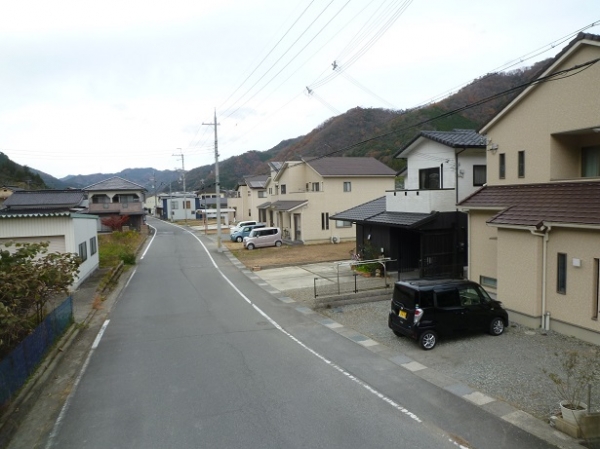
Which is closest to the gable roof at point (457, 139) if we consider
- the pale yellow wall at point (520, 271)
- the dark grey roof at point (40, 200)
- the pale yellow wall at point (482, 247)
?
the pale yellow wall at point (482, 247)

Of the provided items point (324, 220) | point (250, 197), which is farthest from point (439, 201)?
point (250, 197)

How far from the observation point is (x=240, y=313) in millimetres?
14539

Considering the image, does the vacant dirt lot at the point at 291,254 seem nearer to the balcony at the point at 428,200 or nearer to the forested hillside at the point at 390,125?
the balcony at the point at 428,200

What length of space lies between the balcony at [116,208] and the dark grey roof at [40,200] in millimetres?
17509

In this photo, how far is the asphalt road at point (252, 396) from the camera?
6.32m

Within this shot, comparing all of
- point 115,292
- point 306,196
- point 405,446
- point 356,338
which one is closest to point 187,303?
point 115,292

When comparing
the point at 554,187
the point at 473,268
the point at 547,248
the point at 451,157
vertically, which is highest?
the point at 451,157

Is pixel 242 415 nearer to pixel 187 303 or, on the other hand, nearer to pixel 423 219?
pixel 187 303

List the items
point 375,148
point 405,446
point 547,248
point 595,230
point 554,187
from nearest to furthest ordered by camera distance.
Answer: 1. point 405,446
2. point 595,230
3. point 547,248
4. point 554,187
5. point 375,148

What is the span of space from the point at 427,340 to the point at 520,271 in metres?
3.56

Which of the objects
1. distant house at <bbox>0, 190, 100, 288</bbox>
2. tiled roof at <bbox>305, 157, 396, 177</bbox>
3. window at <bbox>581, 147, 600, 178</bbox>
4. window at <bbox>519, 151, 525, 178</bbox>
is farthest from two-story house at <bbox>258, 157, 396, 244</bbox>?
window at <bbox>581, 147, 600, 178</bbox>

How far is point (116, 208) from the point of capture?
164 feet

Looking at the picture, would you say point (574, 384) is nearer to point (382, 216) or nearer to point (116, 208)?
point (382, 216)

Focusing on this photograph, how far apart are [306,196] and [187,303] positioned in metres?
19.8
